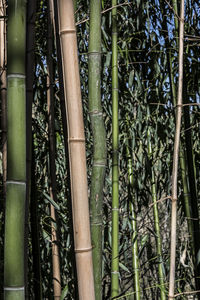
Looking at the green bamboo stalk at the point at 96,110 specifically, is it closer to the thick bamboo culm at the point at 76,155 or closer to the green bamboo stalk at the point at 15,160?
the thick bamboo culm at the point at 76,155

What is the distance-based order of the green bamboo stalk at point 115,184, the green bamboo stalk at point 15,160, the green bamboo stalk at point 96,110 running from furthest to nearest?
the green bamboo stalk at point 115,184, the green bamboo stalk at point 96,110, the green bamboo stalk at point 15,160

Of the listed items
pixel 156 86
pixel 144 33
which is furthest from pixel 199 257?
pixel 144 33

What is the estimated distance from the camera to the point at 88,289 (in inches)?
35.8

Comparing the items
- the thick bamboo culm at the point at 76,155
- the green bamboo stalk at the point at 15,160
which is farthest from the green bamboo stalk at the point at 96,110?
the green bamboo stalk at the point at 15,160

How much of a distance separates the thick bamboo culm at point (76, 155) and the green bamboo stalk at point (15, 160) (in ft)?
0.36

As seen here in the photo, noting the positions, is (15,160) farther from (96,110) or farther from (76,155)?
(96,110)

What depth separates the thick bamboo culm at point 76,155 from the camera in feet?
2.99

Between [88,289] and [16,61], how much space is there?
423 millimetres

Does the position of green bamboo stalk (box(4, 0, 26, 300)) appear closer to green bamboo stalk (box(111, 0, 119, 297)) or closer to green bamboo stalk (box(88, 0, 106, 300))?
green bamboo stalk (box(88, 0, 106, 300))

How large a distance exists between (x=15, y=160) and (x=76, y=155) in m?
0.13

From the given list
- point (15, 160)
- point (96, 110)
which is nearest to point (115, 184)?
point (96, 110)

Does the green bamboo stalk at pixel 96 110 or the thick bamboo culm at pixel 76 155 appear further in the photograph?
the green bamboo stalk at pixel 96 110

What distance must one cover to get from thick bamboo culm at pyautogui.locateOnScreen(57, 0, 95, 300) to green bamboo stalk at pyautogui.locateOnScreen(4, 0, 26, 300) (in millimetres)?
109

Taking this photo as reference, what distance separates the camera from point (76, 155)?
3.06 feet
